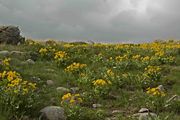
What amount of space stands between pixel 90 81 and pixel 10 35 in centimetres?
875

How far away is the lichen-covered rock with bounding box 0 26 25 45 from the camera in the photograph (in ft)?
72.3

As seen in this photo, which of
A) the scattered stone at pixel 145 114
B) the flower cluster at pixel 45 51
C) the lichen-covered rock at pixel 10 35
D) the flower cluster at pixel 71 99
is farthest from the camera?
the lichen-covered rock at pixel 10 35

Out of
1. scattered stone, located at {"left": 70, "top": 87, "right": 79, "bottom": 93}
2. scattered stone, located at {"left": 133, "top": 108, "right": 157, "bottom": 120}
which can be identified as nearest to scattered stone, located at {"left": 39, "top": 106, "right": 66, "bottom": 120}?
scattered stone, located at {"left": 133, "top": 108, "right": 157, "bottom": 120}

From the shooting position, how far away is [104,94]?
13.6 meters

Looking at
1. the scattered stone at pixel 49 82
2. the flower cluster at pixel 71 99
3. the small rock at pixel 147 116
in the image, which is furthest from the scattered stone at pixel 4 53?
the small rock at pixel 147 116

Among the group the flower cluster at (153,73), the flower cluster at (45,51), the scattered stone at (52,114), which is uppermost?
the flower cluster at (45,51)

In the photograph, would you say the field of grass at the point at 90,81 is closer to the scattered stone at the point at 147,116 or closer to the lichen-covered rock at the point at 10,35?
the scattered stone at the point at 147,116

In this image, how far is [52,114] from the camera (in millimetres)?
11188

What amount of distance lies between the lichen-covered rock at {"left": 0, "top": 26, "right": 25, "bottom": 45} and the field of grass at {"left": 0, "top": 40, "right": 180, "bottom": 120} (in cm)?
157

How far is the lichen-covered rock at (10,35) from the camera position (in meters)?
22.0

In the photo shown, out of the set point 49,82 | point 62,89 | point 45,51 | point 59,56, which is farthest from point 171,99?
point 45,51

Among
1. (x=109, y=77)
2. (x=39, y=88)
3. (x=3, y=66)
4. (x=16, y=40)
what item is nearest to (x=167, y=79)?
(x=109, y=77)

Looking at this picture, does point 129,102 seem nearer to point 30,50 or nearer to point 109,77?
point 109,77

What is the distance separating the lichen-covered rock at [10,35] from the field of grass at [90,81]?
1573 millimetres
